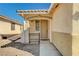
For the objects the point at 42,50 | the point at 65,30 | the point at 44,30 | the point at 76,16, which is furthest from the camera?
the point at 44,30

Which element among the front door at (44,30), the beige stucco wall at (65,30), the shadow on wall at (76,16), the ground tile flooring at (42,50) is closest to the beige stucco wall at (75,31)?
the shadow on wall at (76,16)

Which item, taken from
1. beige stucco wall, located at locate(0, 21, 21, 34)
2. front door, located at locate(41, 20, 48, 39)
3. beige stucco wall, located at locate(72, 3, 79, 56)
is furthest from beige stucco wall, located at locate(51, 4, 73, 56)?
beige stucco wall, located at locate(0, 21, 21, 34)

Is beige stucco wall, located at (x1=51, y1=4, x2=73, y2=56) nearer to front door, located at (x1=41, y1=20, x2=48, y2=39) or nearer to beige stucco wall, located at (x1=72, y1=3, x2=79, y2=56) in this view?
beige stucco wall, located at (x1=72, y1=3, x2=79, y2=56)

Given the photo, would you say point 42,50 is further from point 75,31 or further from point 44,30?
point 44,30

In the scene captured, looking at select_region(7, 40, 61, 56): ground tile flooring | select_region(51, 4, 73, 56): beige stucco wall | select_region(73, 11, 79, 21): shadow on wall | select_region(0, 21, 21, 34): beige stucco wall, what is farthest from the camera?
select_region(0, 21, 21, 34): beige stucco wall

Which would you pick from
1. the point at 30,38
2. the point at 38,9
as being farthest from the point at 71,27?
the point at 30,38

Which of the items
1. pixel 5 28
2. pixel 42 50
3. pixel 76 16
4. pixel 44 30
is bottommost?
pixel 42 50

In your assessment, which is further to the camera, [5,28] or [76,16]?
[5,28]

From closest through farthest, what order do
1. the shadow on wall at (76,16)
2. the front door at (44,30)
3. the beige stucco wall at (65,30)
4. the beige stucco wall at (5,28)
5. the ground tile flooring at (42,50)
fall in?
1. the shadow on wall at (76,16)
2. the beige stucco wall at (65,30)
3. the ground tile flooring at (42,50)
4. the beige stucco wall at (5,28)
5. the front door at (44,30)

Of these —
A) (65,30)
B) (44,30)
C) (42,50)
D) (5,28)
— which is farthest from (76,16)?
(5,28)

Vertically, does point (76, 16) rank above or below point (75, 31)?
above

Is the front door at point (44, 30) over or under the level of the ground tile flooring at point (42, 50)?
over

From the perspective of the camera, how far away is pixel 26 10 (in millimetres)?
14492

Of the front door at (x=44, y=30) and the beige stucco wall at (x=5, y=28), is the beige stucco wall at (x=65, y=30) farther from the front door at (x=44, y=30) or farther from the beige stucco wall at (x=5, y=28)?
the beige stucco wall at (x=5, y=28)
